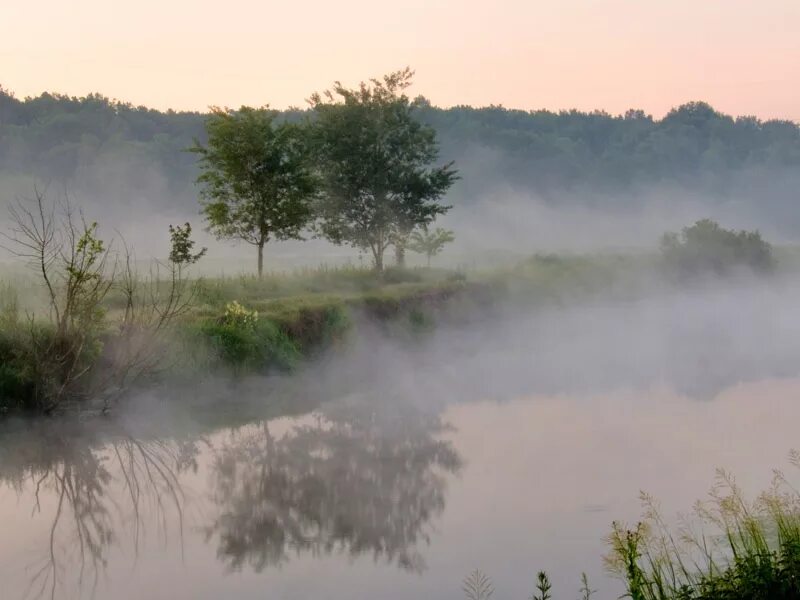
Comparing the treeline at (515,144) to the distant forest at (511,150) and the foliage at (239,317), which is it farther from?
the foliage at (239,317)

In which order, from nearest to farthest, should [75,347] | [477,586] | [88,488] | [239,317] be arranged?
[477,586], [88,488], [75,347], [239,317]

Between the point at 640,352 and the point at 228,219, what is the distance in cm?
1339

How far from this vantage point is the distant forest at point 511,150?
81.0m

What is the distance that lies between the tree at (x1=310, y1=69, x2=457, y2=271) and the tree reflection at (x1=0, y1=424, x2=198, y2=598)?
19391 millimetres

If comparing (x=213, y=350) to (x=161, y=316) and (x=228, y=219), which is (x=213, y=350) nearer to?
(x=161, y=316)

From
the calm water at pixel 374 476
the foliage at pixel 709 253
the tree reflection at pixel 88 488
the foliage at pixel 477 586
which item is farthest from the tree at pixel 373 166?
the foliage at pixel 477 586

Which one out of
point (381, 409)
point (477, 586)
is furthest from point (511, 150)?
point (477, 586)

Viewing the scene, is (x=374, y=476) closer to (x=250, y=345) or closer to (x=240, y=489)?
(x=240, y=489)

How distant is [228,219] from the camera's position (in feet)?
103

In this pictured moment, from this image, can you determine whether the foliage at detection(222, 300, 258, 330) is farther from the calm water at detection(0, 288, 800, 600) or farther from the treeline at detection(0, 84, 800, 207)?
the treeline at detection(0, 84, 800, 207)

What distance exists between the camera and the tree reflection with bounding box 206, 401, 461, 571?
40.3 feet

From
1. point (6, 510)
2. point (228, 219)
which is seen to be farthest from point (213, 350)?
point (228, 219)

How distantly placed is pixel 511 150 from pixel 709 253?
228ft

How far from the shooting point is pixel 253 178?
31.2 m
